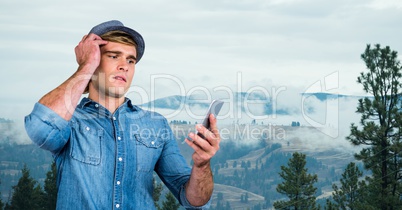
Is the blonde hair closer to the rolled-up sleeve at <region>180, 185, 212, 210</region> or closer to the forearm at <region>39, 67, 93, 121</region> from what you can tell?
the forearm at <region>39, 67, 93, 121</region>

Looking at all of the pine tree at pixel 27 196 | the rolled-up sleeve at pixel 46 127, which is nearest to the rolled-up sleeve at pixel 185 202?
the rolled-up sleeve at pixel 46 127

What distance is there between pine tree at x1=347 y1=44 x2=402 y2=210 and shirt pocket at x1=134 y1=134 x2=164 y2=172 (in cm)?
4424

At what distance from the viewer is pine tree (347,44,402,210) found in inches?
1903

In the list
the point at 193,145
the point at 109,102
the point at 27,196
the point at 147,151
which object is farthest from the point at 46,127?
the point at 27,196

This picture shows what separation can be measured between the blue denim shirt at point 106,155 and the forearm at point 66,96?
0.05 meters

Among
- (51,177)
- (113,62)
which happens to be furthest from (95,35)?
(51,177)

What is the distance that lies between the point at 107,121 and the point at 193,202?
0.88 meters

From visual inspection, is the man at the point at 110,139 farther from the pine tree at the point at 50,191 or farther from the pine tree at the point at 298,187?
the pine tree at the point at 50,191

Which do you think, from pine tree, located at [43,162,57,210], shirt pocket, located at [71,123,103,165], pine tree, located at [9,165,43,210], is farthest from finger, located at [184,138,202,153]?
pine tree, located at [9,165,43,210]

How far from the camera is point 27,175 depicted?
75625mm

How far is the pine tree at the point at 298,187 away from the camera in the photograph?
59.8 m

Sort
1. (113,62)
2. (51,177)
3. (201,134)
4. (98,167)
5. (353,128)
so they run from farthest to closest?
1. (51,177)
2. (353,128)
3. (113,62)
4. (98,167)
5. (201,134)

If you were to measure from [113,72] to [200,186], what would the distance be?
1.08 metres

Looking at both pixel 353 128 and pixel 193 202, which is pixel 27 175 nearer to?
pixel 353 128
